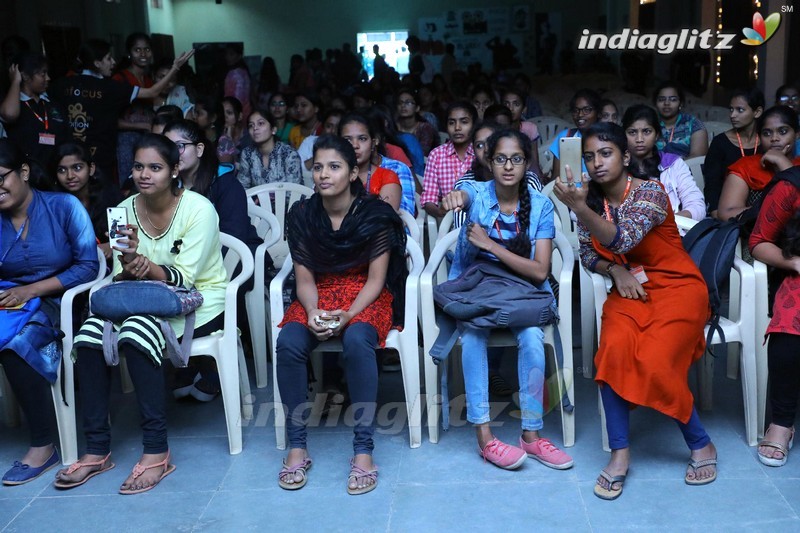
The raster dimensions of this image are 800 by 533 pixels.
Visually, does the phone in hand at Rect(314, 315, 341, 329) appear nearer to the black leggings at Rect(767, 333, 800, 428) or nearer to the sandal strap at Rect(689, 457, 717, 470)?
the sandal strap at Rect(689, 457, 717, 470)

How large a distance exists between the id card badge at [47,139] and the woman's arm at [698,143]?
3.45 m

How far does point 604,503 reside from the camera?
9.02 feet

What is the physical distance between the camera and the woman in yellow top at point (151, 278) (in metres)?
3.00

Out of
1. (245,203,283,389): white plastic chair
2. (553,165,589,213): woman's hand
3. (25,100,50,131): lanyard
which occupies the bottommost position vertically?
(245,203,283,389): white plastic chair

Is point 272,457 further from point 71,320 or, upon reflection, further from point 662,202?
point 662,202

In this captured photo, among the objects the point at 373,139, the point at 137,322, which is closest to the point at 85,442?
the point at 137,322

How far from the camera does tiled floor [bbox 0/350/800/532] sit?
8.77ft

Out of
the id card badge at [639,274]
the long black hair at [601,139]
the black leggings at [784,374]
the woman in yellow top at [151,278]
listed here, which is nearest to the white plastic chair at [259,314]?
the woman in yellow top at [151,278]

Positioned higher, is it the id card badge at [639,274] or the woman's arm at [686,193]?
the woman's arm at [686,193]

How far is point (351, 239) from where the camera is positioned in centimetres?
316

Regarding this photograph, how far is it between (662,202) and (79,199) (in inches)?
91.9

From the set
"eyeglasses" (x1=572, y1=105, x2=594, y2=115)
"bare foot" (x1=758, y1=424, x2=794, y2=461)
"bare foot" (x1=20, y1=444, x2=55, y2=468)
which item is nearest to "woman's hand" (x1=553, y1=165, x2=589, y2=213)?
"bare foot" (x1=758, y1=424, x2=794, y2=461)

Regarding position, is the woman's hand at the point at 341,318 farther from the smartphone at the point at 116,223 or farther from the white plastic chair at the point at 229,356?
the smartphone at the point at 116,223

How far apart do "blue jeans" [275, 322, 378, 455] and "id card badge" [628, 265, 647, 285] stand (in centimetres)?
91
